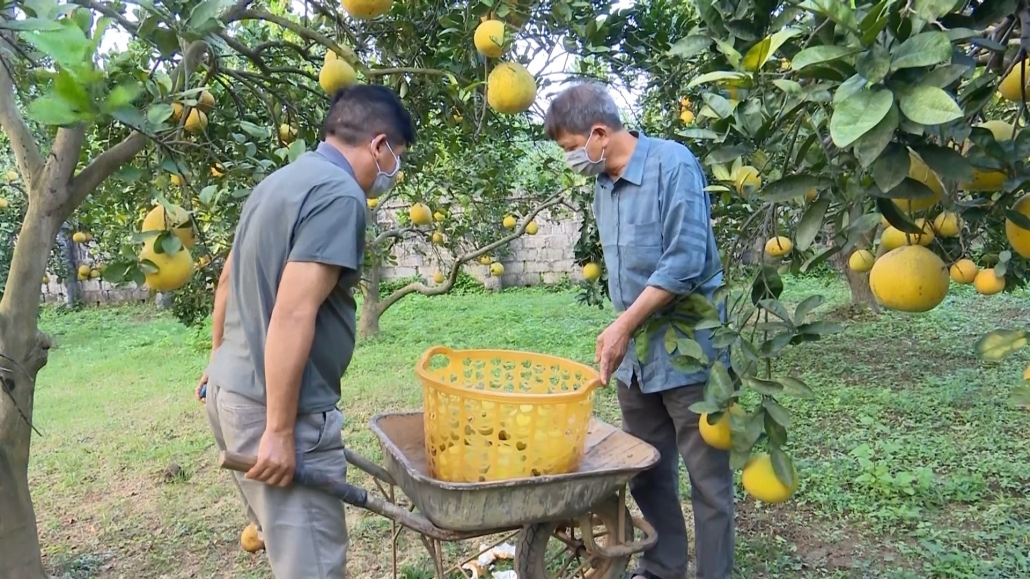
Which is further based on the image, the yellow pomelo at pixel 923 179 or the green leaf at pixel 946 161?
the yellow pomelo at pixel 923 179

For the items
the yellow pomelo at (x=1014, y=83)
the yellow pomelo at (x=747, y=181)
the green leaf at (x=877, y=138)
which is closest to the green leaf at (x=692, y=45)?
the yellow pomelo at (x=747, y=181)

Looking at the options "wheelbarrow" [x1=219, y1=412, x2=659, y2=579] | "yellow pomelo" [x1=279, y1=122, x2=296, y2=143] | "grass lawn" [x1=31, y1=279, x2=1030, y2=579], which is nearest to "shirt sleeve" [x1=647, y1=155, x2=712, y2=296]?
"wheelbarrow" [x1=219, y1=412, x2=659, y2=579]

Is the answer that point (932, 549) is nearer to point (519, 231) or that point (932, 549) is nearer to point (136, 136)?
point (136, 136)

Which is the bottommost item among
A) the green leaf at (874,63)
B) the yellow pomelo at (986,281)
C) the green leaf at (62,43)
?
the yellow pomelo at (986,281)

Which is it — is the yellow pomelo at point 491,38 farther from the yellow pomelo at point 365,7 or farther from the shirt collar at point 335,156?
the shirt collar at point 335,156

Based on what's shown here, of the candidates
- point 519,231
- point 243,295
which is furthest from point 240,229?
point 519,231

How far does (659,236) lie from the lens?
90.0 inches

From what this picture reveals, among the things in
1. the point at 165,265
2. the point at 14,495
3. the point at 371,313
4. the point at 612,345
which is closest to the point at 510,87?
the point at 612,345

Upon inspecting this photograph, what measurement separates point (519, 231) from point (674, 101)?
2072 mm

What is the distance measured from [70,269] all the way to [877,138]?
39.1ft

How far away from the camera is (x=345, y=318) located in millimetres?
1879

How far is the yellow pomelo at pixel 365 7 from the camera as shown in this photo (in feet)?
7.16

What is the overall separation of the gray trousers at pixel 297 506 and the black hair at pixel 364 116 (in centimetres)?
72

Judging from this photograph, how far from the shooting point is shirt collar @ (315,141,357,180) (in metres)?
1.86
